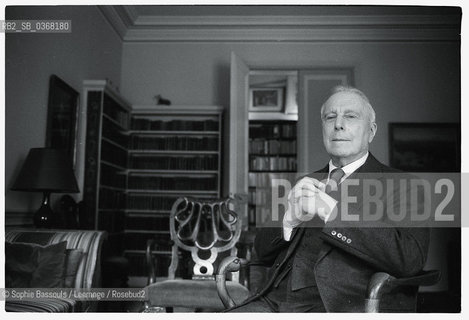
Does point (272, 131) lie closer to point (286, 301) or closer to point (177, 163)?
point (177, 163)

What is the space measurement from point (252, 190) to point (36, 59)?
4.35 meters

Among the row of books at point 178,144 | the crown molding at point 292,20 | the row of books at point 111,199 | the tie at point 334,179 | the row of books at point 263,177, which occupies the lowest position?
the row of books at point 111,199

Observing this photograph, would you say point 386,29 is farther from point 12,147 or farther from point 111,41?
point 12,147

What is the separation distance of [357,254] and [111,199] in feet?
14.3

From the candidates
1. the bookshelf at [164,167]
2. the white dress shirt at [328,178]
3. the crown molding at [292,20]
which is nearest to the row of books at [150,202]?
the bookshelf at [164,167]

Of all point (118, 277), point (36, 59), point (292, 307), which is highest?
point (36, 59)

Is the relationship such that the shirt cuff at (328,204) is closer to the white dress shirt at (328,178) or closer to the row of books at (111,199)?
the white dress shirt at (328,178)

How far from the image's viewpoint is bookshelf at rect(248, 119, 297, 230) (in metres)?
7.36

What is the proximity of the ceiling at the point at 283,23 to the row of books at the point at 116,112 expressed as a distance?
1034 mm

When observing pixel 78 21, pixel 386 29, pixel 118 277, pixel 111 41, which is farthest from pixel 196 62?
pixel 118 277

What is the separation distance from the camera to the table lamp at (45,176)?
10.2 feet

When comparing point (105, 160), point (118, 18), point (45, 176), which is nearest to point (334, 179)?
point (45, 176)

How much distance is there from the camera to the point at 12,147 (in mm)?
3320

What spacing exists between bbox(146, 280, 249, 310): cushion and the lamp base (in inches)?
41.6
